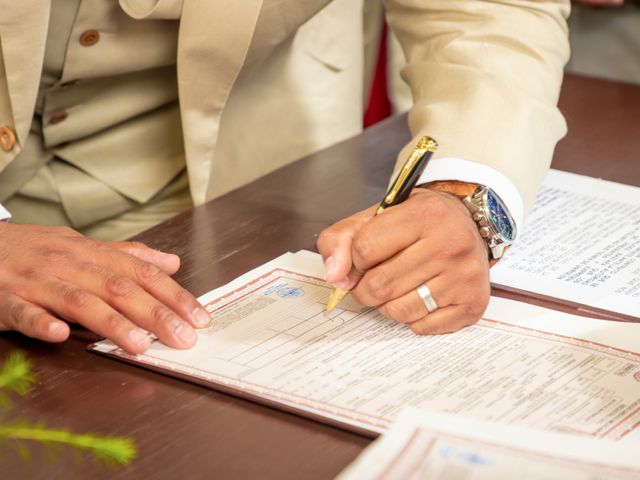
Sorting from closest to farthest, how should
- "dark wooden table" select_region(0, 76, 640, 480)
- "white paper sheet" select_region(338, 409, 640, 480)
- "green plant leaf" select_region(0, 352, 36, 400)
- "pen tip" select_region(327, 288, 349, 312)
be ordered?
"white paper sheet" select_region(338, 409, 640, 480), "dark wooden table" select_region(0, 76, 640, 480), "green plant leaf" select_region(0, 352, 36, 400), "pen tip" select_region(327, 288, 349, 312)

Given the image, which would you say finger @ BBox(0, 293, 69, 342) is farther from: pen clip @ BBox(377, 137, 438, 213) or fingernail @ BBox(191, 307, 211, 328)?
pen clip @ BBox(377, 137, 438, 213)

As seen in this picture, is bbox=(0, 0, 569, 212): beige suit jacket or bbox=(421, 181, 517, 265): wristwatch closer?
bbox=(421, 181, 517, 265): wristwatch

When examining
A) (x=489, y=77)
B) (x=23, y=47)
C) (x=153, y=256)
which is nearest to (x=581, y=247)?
(x=489, y=77)

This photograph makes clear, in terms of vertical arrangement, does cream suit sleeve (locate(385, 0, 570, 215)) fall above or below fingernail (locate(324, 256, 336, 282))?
above

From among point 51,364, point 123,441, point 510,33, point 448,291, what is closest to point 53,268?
point 51,364

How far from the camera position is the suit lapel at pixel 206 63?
1367mm

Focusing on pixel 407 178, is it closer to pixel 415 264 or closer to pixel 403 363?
pixel 415 264

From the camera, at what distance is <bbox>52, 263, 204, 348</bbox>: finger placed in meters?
0.94

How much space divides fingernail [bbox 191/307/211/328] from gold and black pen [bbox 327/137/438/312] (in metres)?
0.12

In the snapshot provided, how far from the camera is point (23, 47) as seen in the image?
1322mm

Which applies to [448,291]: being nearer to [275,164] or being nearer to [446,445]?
[446,445]

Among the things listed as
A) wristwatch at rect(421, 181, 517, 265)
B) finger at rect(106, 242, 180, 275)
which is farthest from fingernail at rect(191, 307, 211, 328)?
wristwatch at rect(421, 181, 517, 265)

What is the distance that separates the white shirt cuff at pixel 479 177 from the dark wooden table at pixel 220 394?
0.16m

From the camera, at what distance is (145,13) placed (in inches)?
53.2
